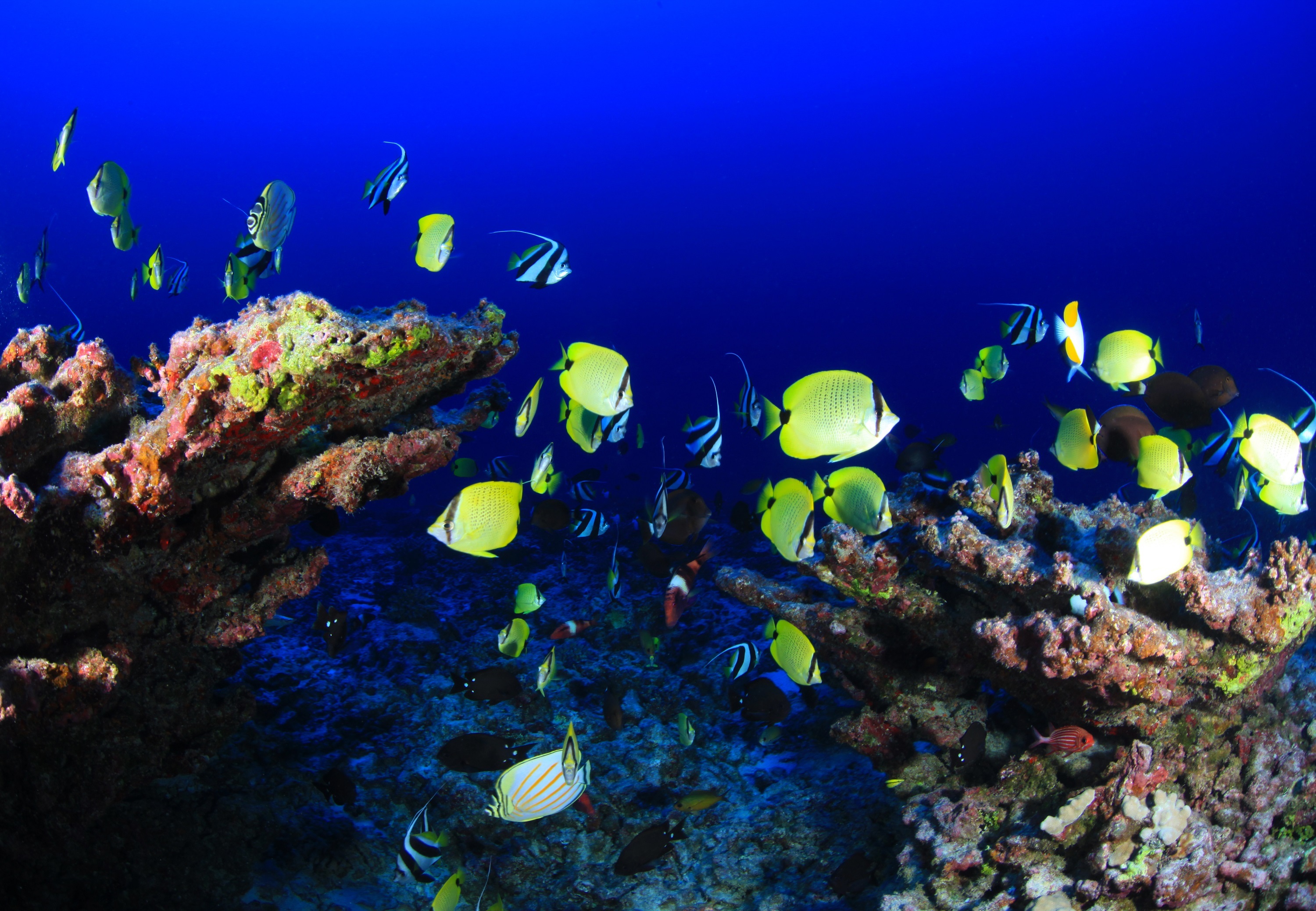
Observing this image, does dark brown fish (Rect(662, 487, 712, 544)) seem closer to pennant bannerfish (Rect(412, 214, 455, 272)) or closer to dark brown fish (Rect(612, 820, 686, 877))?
dark brown fish (Rect(612, 820, 686, 877))

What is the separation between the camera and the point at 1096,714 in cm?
330

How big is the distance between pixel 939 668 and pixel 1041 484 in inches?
59.4

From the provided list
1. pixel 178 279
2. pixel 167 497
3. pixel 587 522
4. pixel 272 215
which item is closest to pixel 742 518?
pixel 587 522

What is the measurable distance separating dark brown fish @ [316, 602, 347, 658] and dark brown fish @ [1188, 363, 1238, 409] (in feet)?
21.9

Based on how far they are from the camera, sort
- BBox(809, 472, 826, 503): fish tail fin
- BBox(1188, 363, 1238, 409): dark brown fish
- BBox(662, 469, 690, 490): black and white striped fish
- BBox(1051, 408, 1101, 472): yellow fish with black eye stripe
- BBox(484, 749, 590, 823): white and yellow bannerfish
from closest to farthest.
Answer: BBox(484, 749, 590, 823): white and yellow bannerfish → BBox(809, 472, 826, 503): fish tail fin → BBox(1051, 408, 1101, 472): yellow fish with black eye stripe → BBox(1188, 363, 1238, 409): dark brown fish → BBox(662, 469, 690, 490): black and white striped fish

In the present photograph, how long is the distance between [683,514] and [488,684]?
2.17m

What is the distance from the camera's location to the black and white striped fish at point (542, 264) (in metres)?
3.61

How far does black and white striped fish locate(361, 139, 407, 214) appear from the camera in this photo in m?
3.67

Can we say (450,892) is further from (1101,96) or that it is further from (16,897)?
(1101,96)

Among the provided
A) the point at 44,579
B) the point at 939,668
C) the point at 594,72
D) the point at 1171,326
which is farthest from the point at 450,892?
the point at 1171,326

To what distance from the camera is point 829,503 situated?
135 inches

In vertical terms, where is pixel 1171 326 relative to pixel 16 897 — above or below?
below

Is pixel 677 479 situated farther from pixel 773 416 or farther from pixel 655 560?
pixel 773 416

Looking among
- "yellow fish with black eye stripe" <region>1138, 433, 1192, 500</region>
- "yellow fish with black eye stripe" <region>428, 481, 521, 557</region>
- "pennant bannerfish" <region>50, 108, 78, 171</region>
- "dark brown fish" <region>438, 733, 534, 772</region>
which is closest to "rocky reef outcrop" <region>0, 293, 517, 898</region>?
"yellow fish with black eye stripe" <region>428, 481, 521, 557</region>
